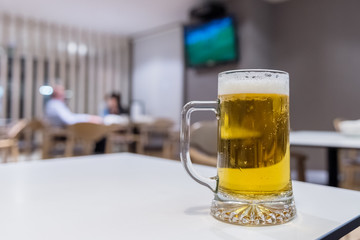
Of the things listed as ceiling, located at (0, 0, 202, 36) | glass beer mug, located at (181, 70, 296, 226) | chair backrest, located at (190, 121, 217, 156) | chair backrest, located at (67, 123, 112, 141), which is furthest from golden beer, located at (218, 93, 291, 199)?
ceiling, located at (0, 0, 202, 36)

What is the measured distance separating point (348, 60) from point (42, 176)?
16.0ft

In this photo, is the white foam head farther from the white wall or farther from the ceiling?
the white wall

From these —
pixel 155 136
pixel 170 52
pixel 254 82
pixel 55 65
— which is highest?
pixel 170 52

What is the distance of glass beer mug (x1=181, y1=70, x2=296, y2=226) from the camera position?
1.36ft

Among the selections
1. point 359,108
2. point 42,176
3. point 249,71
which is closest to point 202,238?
point 249,71

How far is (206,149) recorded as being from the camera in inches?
65.2

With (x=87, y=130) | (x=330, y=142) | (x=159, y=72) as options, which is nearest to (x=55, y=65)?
(x=159, y=72)

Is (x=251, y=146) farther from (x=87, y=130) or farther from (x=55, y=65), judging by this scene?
(x=55, y=65)

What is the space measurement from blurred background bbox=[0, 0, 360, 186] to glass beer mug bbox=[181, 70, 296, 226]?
3.15 meters

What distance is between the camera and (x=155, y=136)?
19.6 feet

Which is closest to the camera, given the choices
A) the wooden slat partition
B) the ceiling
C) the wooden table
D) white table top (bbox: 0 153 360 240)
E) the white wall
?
white table top (bbox: 0 153 360 240)

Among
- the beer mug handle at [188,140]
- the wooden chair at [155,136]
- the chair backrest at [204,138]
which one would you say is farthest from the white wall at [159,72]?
the beer mug handle at [188,140]

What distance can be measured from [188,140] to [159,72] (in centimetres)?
707

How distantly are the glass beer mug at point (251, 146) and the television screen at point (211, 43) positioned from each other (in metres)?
5.06
